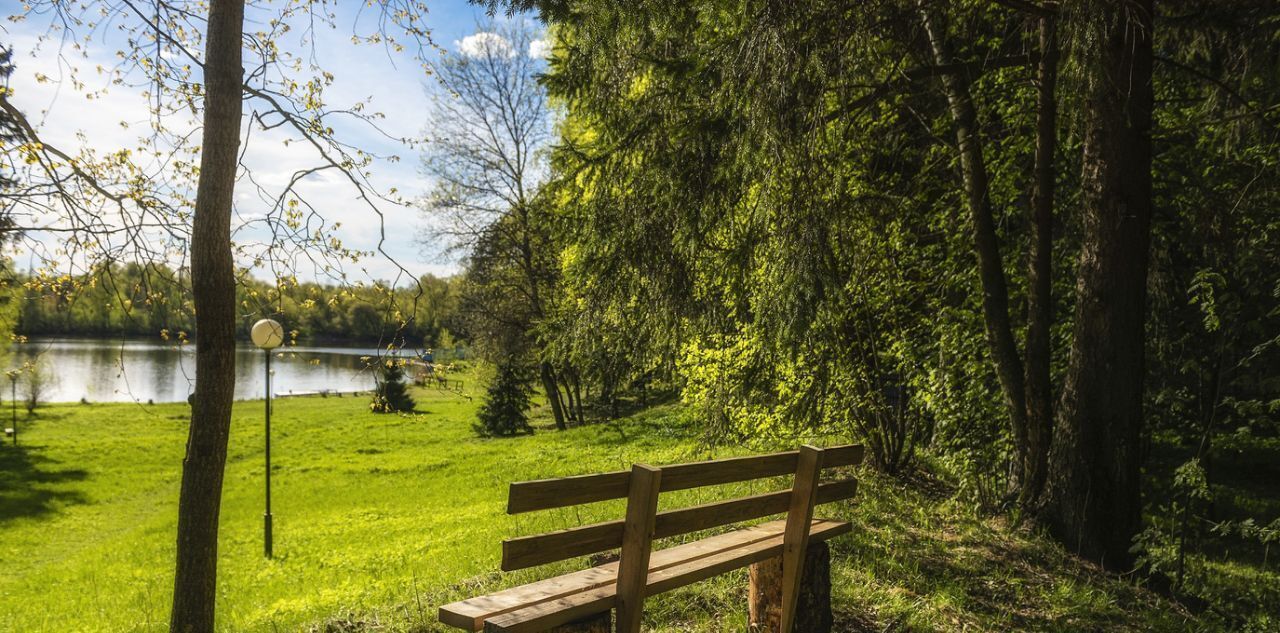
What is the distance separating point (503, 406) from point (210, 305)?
2217 centimetres

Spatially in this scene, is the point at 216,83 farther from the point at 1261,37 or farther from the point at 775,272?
the point at 1261,37

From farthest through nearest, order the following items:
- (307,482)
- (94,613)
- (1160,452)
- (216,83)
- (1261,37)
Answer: (307,482), (1160,452), (94,613), (1261,37), (216,83)

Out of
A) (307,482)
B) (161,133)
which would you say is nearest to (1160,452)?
(161,133)

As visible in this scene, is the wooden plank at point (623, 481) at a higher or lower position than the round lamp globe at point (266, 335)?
lower

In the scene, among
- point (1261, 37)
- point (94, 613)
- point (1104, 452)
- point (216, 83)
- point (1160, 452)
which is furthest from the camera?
point (1160, 452)

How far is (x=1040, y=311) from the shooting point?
656 cm

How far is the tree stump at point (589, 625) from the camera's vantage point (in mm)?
2730

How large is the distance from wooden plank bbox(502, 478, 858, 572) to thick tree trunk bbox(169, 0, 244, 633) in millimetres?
2826

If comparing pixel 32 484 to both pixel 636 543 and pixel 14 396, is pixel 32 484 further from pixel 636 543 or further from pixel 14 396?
pixel 636 543

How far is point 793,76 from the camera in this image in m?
4.56

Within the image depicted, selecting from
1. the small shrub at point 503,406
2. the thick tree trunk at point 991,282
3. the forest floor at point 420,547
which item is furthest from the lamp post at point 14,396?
the small shrub at point 503,406

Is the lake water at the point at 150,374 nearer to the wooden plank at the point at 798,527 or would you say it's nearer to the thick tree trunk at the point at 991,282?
the thick tree trunk at the point at 991,282

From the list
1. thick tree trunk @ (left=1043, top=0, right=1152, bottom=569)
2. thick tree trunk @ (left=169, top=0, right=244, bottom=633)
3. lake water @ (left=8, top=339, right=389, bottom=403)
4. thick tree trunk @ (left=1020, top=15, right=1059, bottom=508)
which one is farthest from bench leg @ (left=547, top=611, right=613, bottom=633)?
lake water @ (left=8, top=339, right=389, bottom=403)

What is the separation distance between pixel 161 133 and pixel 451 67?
15635 millimetres
